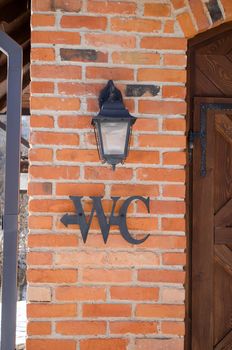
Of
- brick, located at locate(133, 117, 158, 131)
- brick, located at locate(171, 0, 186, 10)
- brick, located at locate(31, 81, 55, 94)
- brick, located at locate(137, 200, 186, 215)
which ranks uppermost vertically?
brick, located at locate(171, 0, 186, 10)

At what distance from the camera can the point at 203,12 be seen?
7.72 feet

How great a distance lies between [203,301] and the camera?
2.57 metres

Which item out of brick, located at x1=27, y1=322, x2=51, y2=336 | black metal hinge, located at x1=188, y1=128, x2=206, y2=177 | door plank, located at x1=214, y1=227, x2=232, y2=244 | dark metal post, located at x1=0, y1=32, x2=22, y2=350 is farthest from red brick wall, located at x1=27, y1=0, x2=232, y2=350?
door plank, located at x1=214, y1=227, x2=232, y2=244

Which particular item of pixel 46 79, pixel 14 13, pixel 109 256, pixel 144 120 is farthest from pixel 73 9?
pixel 109 256

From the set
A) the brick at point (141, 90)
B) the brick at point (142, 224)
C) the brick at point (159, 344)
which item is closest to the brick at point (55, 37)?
the brick at point (141, 90)

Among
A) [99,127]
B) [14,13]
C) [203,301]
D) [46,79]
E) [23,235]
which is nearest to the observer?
[99,127]

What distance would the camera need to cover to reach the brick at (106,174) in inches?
91.5

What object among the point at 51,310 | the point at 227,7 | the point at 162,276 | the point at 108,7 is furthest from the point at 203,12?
the point at 51,310

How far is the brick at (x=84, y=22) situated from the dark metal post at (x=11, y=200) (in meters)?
0.29

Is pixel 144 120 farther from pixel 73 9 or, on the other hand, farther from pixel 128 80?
pixel 73 9

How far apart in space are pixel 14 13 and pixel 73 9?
1.01 metres

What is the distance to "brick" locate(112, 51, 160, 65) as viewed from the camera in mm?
2357

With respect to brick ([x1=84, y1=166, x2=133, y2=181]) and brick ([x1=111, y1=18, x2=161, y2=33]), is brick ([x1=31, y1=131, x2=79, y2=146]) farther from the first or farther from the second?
brick ([x1=111, y1=18, x2=161, y2=33])

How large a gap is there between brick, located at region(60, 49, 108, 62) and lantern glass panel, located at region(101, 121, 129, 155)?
0.40 metres
